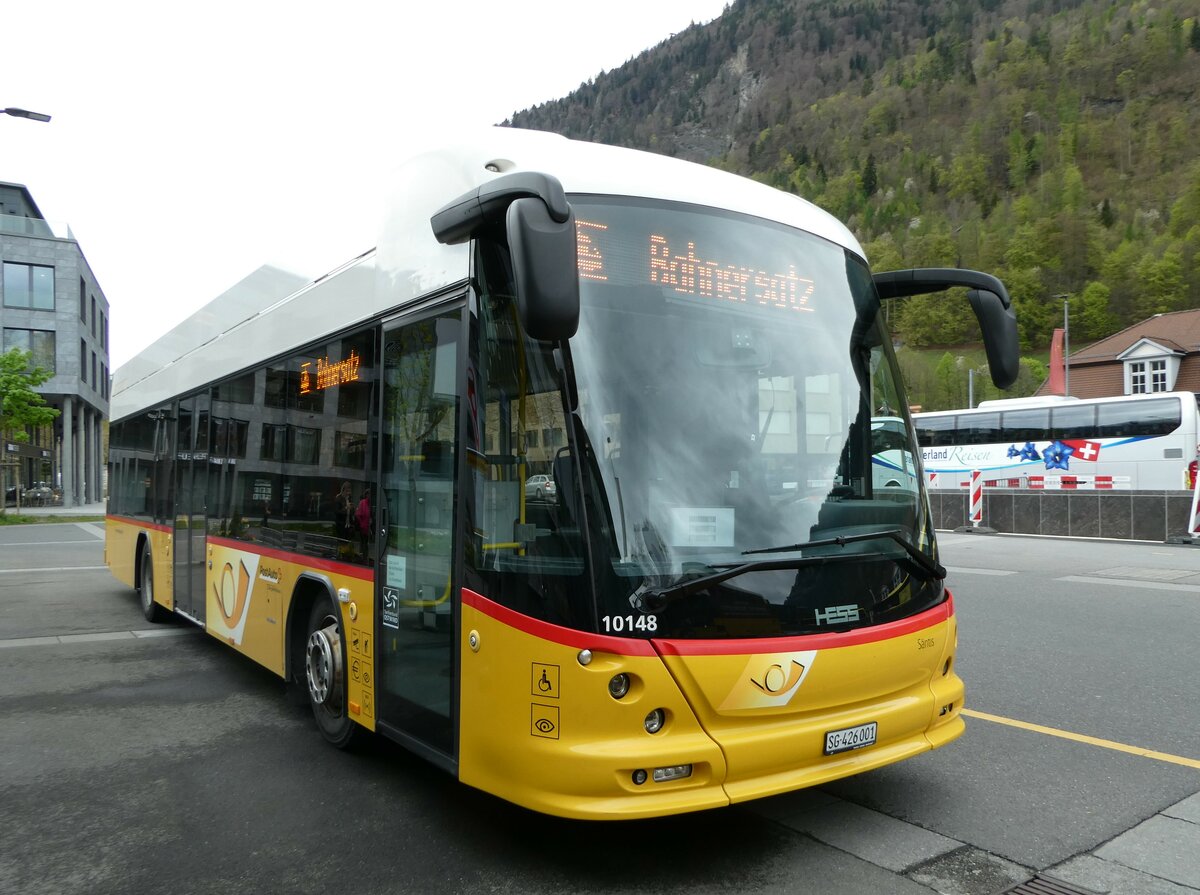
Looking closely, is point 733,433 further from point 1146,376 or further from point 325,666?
point 1146,376

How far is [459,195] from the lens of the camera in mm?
4254

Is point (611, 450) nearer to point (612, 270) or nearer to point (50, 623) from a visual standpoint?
point (612, 270)

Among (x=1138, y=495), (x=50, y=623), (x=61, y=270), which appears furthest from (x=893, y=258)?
(x=50, y=623)

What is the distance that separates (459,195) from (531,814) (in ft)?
9.15

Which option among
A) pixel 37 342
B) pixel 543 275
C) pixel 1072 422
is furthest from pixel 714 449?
pixel 37 342

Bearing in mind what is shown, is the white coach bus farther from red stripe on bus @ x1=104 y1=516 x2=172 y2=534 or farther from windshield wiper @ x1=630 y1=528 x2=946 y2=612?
windshield wiper @ x1=630 y1=528 x2=946 y2=612

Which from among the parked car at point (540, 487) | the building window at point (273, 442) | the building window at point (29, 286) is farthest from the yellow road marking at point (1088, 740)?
the building window at point (29, 286)

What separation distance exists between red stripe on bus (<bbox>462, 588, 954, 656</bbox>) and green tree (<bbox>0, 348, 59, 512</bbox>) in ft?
124

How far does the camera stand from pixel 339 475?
521 cm

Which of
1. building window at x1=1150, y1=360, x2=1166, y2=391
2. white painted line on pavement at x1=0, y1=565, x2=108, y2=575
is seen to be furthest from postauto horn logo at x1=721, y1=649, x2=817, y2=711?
building window at x1=1150, y1=360, x2=1166, y2=391

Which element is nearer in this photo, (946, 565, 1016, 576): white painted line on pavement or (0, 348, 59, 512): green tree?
(946, 565, 1016, 576): white painted line on pavement

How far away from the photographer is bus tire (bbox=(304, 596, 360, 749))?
5141 mm

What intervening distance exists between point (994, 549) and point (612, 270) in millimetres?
15919

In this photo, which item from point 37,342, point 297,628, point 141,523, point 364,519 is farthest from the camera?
point 37,342
